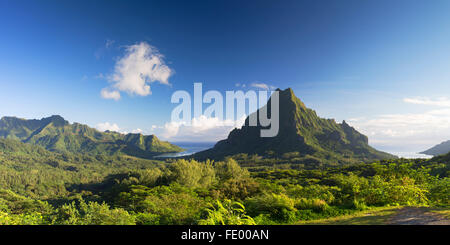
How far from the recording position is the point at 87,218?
8453 millimetres

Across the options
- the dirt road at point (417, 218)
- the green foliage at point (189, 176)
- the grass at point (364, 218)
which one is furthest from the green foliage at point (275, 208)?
the green foliage at point (189, 176)

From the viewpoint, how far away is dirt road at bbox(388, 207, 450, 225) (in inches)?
246

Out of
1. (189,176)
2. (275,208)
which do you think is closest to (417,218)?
(275,208)

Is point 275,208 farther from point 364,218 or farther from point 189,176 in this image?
point 189,176

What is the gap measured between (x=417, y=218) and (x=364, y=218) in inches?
65.5

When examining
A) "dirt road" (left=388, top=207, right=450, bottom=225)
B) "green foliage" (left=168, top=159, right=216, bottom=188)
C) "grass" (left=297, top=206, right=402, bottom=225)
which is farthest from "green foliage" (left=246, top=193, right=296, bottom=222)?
"green foliage" (left=168, top=159, right=216, bottom=188)

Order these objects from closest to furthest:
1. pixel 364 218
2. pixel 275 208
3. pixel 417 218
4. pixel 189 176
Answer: pixel 417 218, pixel 364 218, pixel 275 208, pixel 189 176

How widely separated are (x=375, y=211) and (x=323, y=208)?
217cm

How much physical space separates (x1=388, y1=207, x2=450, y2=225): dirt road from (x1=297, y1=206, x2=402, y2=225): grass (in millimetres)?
246

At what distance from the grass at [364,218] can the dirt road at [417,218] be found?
0.81 feet

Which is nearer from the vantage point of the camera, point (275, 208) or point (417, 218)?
point (417, 218)

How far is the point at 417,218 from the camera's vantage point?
678cm

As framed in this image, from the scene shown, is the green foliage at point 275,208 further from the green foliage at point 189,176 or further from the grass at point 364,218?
the green foliage at point 189,176
